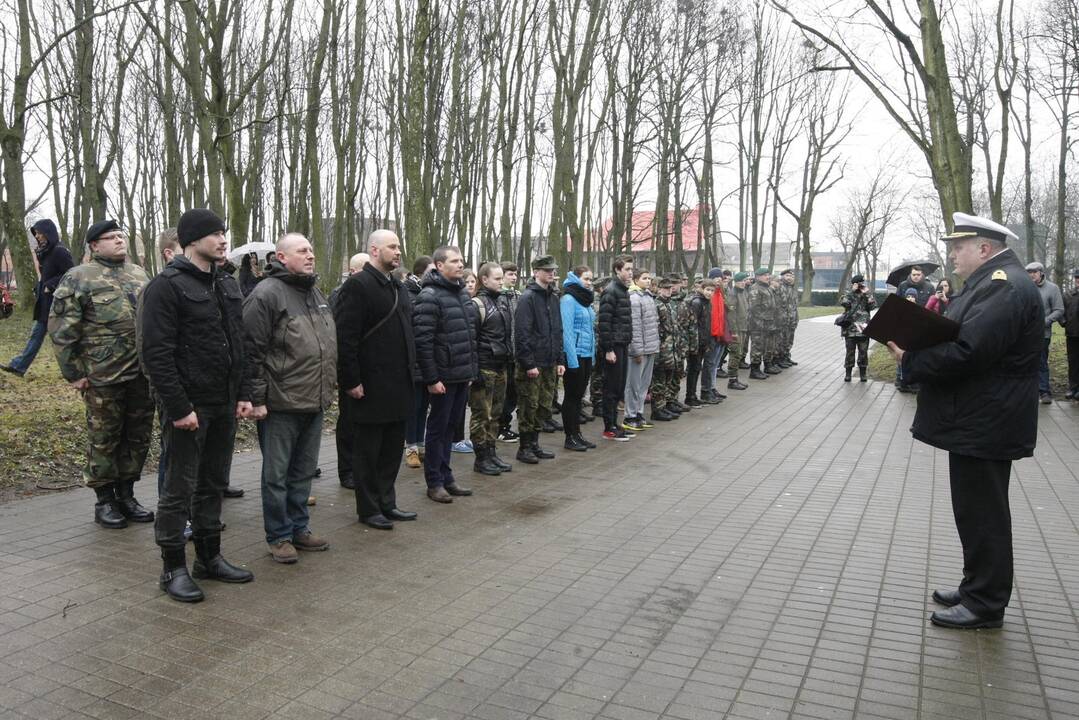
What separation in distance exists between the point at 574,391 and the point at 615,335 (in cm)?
110

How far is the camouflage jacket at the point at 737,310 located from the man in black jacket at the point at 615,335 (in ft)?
19.2

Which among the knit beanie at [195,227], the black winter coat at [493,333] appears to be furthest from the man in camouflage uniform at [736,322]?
the knit beanie at [195,227]

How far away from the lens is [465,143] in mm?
27047

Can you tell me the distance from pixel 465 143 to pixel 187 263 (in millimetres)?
22956

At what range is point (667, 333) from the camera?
40.1 ft

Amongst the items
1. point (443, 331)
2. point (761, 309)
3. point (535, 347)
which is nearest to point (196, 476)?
point (443, 331)

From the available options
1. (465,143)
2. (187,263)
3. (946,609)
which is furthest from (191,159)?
(946,609)

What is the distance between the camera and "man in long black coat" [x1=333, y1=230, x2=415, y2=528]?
623cm

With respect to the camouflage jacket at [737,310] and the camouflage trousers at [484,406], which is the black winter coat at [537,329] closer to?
the camouflage trousers at [484,406]

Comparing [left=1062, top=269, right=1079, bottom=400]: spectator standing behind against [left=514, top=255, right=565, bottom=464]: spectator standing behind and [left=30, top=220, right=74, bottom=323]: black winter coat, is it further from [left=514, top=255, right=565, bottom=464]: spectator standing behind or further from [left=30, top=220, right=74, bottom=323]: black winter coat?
[left=30, top=220, right=74, bottom=323]: black winter coat

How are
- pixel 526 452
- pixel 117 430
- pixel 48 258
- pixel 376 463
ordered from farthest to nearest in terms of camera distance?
pixel 526 452 → pixel 48 258 → pixel 376 463 → pixel 117 430

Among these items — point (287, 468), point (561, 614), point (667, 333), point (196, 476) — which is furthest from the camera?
point (667, 333)

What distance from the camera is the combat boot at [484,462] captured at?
28.2ft

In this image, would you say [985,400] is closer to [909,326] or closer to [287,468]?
[909,326]
